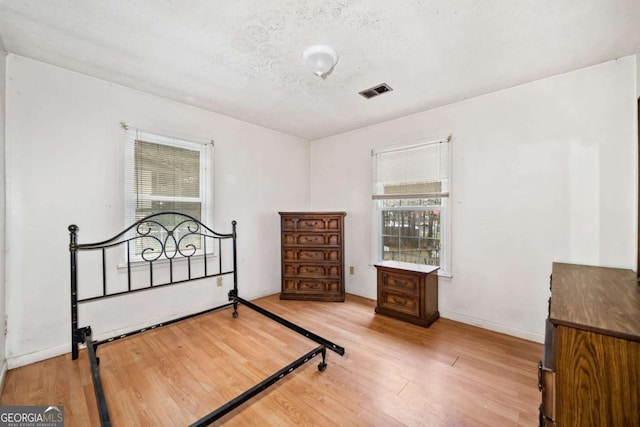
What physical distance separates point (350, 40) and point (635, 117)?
2224mm

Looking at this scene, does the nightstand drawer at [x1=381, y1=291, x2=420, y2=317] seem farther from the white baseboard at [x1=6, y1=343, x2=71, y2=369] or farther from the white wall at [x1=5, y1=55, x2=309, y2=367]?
the white baseboard at [x1=6, y1=343, x2=71, y2=369]

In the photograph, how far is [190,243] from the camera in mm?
2951

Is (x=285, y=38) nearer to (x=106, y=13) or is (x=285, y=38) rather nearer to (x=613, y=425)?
(x=106, y=13)

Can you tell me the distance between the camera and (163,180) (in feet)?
9.00

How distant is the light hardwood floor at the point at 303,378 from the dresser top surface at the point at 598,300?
2.54 feet

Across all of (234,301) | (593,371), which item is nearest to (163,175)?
(234,301)

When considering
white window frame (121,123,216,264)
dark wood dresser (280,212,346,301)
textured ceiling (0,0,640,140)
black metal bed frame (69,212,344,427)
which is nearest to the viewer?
textured ceiling (0,0,640,140)

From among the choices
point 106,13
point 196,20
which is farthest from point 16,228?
point 196,20

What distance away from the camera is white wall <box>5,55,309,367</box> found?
2.00 meters

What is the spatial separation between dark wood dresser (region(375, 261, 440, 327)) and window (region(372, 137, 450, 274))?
0.30 metres

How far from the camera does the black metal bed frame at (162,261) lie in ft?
5.78

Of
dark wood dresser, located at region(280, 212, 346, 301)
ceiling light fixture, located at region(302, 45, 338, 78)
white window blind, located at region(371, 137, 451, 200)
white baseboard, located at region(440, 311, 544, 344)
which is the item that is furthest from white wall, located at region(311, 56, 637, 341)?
dark wood dresser, located at region(280, 212, 346, 301)

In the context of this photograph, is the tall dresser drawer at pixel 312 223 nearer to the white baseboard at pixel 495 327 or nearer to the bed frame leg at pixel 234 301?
the bed frame leg at pixel 234 301

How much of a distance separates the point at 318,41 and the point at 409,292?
2.46 metres
